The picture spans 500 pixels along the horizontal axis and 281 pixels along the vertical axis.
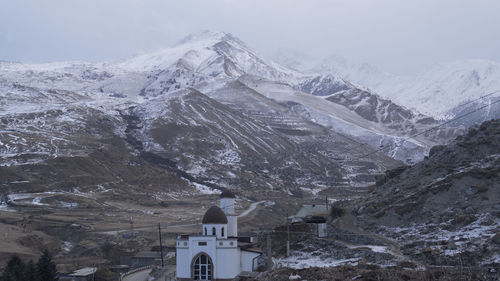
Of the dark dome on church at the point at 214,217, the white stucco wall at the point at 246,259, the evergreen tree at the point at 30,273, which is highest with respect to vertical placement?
the dark dome on church at the point at 214,217

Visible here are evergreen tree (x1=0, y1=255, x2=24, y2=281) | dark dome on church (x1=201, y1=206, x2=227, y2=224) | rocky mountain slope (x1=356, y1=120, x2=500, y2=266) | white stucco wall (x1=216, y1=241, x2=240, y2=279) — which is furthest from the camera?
dark dome on church (x1=201, y1=206, x2=227, y2=224)

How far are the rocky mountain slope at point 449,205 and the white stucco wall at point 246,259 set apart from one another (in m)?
11.0

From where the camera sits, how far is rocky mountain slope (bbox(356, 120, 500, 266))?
39.9 metres

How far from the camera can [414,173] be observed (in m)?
61.6

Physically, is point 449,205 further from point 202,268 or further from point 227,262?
point 202,268

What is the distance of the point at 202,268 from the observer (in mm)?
50625

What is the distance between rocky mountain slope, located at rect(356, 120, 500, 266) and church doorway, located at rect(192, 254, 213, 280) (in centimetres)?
1505

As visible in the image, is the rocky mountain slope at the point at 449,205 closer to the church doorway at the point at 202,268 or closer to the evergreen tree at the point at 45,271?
the church doorway at the point at 202,268

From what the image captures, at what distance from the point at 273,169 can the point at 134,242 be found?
100194 millimetres

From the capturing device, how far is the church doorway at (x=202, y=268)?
165ft

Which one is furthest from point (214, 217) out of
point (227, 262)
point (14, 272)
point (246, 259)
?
point (14, 272)

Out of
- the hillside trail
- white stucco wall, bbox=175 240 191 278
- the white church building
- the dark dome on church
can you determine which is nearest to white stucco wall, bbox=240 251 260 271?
the white church building

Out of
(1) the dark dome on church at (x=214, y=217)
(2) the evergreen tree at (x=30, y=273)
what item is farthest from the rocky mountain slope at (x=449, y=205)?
(2) the evergreen tree at (x=30, y=273)

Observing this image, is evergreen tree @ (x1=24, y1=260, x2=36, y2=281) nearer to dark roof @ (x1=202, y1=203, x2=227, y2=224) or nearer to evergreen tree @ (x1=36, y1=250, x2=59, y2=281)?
evergreen tree @ (x1=36, y1=250, x2=59, y2=281)
